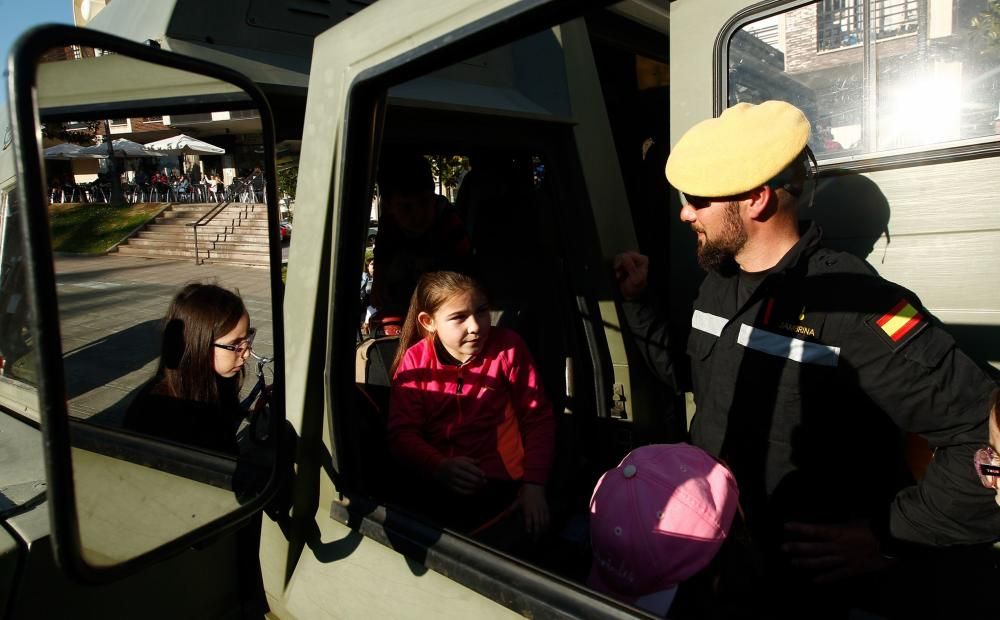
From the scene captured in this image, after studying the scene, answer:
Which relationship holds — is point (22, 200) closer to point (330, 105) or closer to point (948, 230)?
point (330, 105)

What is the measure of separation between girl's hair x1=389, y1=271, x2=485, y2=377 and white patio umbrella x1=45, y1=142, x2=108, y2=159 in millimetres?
1041

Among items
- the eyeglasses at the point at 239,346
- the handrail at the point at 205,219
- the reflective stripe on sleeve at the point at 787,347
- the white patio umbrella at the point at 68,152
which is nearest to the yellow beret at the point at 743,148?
the reflective stripe on sleeve at the point at 787,347

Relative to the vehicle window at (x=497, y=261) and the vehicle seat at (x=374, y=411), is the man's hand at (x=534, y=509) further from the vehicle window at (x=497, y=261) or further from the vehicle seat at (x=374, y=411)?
the vehicle seat at (x=374, y=411)

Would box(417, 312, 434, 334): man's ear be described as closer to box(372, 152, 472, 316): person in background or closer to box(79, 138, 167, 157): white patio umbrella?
box(372, 152, 472, 316): person in background

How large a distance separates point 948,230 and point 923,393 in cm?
68

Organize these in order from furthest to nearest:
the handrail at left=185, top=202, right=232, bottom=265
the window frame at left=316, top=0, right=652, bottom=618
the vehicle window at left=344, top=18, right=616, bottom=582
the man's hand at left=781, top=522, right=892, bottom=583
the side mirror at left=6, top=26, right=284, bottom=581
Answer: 1. the handrail at left=185, top=202, right=232, bottom=265
2. the vehicle window at left=344, top=18, right=616, bottom=582
3. the man's hand at left=781, top=522, right=892, bottom=583
4. the window frame at left=316, top=0, right=652, bottom=618
5. the side mirror at left=6, top=26, right=284, bottom=581

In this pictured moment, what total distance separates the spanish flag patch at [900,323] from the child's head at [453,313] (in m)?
1.18

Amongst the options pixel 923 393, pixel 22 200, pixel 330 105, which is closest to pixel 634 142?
pixel 923 393

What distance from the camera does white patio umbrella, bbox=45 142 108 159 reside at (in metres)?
1.32

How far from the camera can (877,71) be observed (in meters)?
1.81

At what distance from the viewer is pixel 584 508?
2402 mm

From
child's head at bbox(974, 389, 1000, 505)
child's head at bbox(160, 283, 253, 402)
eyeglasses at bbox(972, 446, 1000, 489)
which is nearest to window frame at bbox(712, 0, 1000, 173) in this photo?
child's head at bbox(974, 389, 1000, 505)

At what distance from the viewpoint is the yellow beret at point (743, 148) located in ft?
5.05

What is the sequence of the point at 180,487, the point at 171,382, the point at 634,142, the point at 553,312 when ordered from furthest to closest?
the point at 634,142, the point at 553,312, the point at 171,382, the point at 180,487
